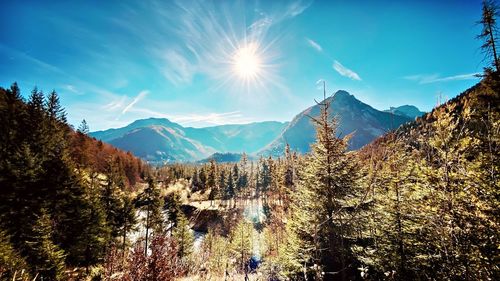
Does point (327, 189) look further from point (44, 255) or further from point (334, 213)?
point (44, 255)

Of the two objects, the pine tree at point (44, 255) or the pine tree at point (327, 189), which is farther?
the pine tree at point (44, 255)

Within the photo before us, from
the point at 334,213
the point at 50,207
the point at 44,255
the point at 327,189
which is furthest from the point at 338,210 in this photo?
the point at 50,207

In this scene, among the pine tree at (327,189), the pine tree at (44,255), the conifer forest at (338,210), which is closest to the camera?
the conifer forest at (338,210)

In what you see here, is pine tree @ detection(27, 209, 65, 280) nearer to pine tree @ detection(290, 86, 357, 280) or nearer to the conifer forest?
the conifer forest

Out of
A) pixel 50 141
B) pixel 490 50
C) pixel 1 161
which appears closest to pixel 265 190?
pixel 50 141

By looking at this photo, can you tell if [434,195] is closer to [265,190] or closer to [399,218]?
[399,218]

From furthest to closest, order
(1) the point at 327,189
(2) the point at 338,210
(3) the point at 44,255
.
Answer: (3) the point at 44,255 < (1) the point at 327,189 < (2) the point at 338,210

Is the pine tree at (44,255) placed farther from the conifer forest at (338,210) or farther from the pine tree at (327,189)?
the pine tree at (327,189)

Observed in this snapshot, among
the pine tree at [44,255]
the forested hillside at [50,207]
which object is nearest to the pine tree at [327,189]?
the pine tree at [44,255]

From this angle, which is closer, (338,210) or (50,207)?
(338,210)

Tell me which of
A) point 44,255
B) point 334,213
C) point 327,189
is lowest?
point 44,255

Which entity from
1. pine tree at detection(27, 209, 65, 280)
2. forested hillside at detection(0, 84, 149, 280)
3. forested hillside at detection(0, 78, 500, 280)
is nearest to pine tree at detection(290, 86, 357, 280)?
forested hillside at detection(0, 78, 500, 280)

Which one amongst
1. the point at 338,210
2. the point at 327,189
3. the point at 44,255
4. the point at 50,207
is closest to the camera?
the point at 338,210

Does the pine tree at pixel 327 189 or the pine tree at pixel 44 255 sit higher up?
the pine tree at pixel 327 189
